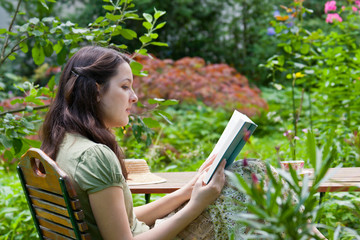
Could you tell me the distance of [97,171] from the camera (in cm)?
136

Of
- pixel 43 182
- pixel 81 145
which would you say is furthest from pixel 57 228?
pixel 81 145

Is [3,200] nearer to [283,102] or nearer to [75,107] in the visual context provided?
[75,107]

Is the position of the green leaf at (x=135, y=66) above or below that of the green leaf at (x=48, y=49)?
below

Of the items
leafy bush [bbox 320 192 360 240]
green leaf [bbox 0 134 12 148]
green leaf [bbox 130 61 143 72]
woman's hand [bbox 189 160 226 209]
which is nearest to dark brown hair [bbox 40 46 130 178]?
woman's hand [bbox 189 160 226 209]

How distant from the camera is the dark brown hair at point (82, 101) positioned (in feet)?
4.98

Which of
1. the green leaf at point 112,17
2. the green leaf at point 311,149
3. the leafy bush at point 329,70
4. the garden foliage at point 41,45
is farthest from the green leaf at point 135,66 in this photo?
the leafy bush at point 329,70

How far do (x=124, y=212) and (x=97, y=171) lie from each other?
14 centimetres

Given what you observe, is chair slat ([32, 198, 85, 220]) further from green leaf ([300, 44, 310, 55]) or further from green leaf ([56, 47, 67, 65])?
green leaf ([300, 44, 310, 55])

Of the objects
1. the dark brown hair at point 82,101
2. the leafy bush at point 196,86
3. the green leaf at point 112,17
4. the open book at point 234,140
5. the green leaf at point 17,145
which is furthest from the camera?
the leafy bush at point 196,86

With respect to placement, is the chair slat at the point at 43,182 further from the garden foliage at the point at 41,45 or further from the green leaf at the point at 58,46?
the green leaf at the point at 58,46

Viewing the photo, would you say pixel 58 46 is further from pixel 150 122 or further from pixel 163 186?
pixel 163 186

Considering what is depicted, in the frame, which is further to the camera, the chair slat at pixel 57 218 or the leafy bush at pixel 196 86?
the leafy bush at pixel 196 86

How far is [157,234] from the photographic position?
4.84ft

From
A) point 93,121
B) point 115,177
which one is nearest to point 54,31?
point 93,121
